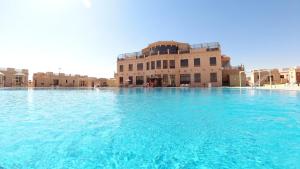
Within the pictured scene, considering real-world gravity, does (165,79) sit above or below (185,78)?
below

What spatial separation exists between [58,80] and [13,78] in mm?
9697

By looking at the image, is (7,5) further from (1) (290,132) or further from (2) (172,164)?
(1) (290,132)

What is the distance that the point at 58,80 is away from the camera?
149ft

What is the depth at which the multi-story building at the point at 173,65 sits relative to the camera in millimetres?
29675

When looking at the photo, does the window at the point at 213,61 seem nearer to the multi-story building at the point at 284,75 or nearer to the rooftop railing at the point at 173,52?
the rooftop railing at the point at 173,52

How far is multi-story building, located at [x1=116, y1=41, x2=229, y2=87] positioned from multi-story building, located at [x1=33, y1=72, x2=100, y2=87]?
15837 mm

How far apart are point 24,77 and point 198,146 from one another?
50.7 metres

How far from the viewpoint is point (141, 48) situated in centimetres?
3753

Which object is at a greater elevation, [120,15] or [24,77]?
[120,15]

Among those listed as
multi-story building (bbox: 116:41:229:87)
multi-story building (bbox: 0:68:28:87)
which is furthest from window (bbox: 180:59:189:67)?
multi-story building (bbox: 0:68:28:87)

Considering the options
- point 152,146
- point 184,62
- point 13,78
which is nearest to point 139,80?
point 184,62

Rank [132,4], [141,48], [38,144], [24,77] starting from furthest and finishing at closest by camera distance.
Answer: [24,77] → [141,48] → [132,4] → [38,144]

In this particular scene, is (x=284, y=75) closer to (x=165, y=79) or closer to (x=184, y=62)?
(x=184, y=62)

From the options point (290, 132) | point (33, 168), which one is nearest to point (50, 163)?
point (33, 168)
